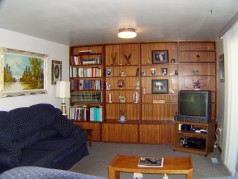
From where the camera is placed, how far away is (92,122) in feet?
17.9

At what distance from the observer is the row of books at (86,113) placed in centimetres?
553

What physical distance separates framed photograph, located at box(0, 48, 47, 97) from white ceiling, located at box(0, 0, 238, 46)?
1.40 ft

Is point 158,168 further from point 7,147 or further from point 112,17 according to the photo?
point 112,17

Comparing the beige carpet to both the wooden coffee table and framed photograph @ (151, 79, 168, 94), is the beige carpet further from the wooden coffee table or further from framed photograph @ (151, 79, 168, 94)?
framed photograph @ (151, 79, 168, 94)

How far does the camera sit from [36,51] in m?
4.60

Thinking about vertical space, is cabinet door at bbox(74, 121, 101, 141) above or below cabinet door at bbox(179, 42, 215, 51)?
below

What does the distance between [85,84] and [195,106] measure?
8.75ft

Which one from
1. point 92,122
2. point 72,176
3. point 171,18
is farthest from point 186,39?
point 72,176

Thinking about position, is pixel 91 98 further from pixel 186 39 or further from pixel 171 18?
A: pixel 171 18

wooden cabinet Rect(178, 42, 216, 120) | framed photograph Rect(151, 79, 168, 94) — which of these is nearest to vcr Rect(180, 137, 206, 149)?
wooden cabinet Rect(178, 42, 216, 120)

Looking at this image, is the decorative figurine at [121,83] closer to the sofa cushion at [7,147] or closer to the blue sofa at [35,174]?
the sofa cushion at [7,147]

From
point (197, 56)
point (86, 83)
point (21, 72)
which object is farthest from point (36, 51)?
point (197, 56)

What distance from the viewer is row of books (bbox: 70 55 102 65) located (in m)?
5.66

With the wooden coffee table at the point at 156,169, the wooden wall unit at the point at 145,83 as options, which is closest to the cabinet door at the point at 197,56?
the wooden wall unit at the point at 145,83
